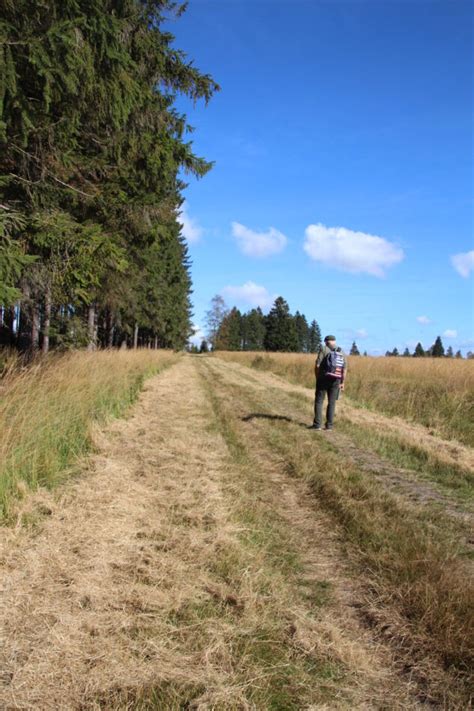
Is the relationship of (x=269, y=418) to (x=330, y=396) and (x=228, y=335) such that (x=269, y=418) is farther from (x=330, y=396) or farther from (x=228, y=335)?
(x=228, y=335)

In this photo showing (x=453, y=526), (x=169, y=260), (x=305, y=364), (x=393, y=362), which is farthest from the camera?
(x=169, y=260)

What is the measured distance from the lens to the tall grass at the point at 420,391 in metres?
10.1

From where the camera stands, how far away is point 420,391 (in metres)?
12.7

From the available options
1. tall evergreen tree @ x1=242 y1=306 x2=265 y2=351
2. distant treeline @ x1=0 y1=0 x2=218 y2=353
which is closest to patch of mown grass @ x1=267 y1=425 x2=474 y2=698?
distant treeline @ x1=0 y1=0 x2=218 y2=353

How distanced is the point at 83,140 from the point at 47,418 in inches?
207

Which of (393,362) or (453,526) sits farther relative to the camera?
(393,362)

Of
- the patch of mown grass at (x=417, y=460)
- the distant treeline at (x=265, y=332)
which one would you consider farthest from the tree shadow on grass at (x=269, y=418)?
the distant treeline at (x=265, y=332)

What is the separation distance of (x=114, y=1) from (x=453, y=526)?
901 cm

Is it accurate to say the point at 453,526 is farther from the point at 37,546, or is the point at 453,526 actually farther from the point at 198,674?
the point at 37,546

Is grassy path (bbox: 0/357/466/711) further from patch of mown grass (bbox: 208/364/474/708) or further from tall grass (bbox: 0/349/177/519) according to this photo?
tall grass (bbox: 0/349/177/519)

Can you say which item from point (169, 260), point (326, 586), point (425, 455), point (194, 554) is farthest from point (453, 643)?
point (169, 260)

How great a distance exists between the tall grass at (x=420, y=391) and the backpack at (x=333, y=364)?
2.76 meters

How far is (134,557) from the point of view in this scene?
3.21m

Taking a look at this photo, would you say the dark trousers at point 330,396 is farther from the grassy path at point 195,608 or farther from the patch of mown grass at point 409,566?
the grassy path at point 195,608
